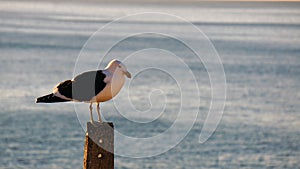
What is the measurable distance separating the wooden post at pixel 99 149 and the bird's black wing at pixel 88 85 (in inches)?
64.7

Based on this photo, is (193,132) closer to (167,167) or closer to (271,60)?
(167,167)

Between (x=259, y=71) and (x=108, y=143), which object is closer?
(x=108, y=143)

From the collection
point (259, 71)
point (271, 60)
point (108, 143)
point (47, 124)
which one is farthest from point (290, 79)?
point (108, 143)

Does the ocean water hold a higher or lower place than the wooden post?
higher

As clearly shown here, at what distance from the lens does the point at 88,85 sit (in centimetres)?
1411

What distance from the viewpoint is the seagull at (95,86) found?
13.9 metres

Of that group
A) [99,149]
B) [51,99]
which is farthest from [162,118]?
[99,149]

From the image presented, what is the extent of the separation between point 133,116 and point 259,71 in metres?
50.5

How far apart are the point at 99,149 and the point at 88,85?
6.91 feet

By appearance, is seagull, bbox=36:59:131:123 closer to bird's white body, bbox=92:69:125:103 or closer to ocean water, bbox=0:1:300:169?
bird's white body, bbox=92:69:125:103

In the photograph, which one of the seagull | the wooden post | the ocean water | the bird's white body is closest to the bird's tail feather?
the seagull

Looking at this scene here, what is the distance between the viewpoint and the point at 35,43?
157750 mm

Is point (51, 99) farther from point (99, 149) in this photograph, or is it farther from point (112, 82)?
point (99, 149)

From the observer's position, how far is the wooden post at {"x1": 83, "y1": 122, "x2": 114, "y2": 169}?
12.1 meters
